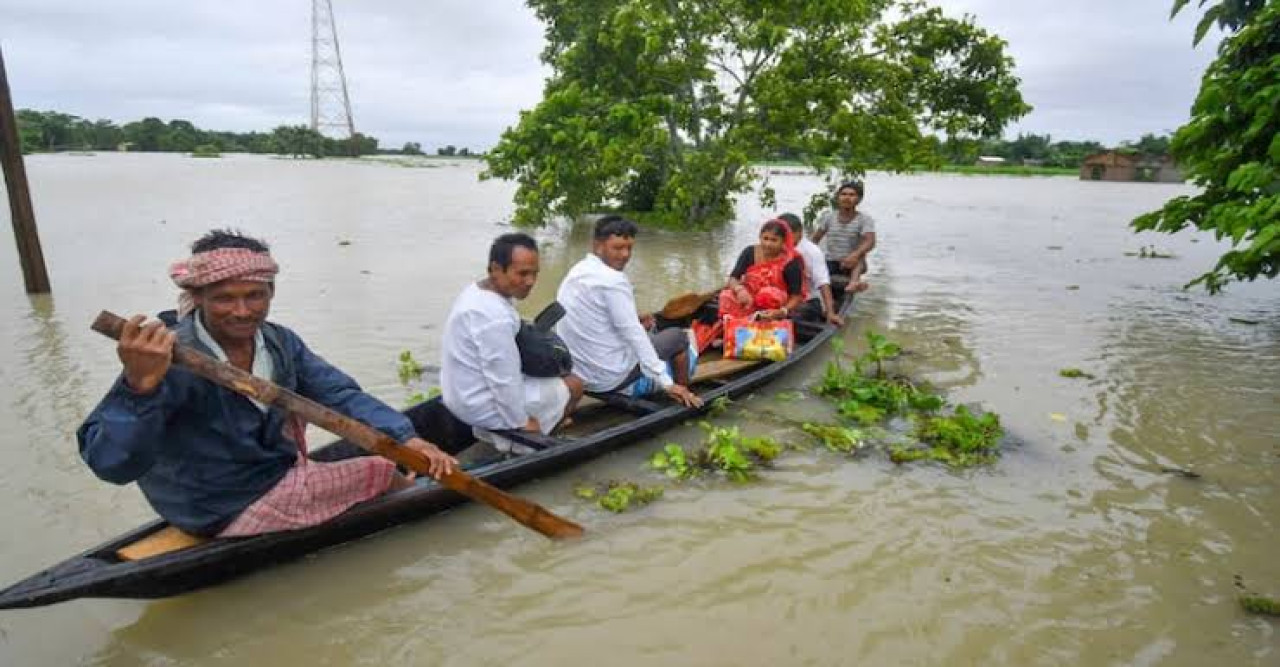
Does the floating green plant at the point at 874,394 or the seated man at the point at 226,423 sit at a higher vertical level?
the seated man at the point at 226,423

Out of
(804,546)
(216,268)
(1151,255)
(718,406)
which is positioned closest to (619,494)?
(804,546)

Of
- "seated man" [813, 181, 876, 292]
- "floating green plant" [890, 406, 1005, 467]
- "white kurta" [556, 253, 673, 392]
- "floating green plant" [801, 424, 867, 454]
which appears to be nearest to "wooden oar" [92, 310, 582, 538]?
"white kurta" [556, 253, 673, 392]

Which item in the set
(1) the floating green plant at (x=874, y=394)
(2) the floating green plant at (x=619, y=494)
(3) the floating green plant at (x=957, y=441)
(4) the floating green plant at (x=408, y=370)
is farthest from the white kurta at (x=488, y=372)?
(1) the floating green plant at (x=874, y=394)

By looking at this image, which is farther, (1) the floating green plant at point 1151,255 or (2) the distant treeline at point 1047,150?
(2) the distant treeline at point 1047,150

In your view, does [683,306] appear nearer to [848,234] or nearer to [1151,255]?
[848,234]

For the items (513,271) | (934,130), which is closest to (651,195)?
(934,130)

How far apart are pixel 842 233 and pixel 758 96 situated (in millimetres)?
4814

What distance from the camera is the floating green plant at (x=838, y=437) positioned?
201 inches

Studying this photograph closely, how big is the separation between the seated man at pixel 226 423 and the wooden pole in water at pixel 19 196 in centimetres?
763

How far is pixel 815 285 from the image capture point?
7.82 m

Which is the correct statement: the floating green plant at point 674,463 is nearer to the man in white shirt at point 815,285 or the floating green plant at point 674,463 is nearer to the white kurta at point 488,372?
the white kurta at point 488,372

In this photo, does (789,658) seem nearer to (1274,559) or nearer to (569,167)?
(1274,559)

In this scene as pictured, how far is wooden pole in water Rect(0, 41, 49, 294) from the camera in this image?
812 cm

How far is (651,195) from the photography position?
22.1 meters
